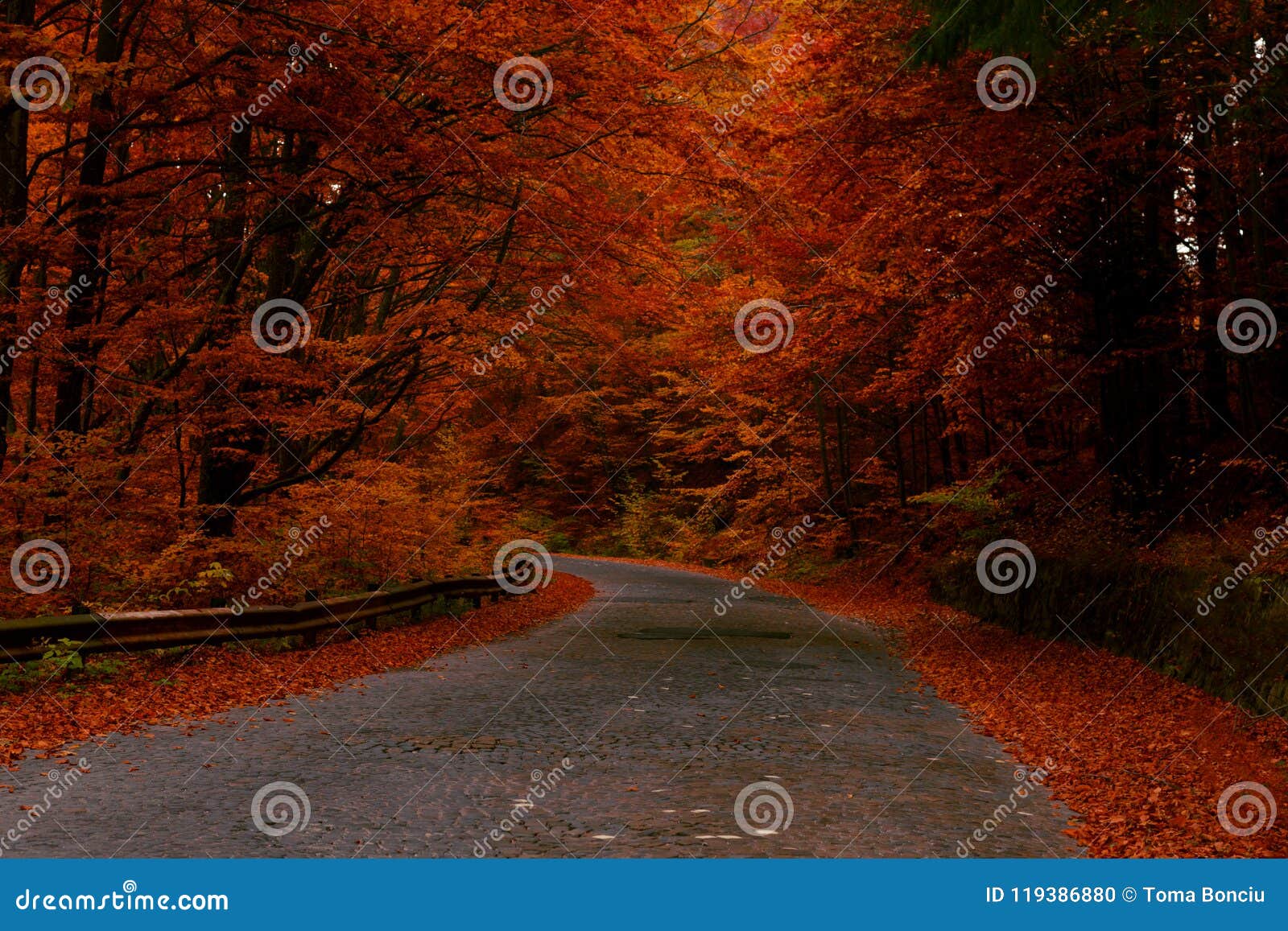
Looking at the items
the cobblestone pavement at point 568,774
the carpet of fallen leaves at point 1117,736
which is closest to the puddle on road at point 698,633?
the carpet of fallen leaves at point 1117,736

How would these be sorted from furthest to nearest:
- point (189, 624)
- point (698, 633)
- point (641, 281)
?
1. point (641, 281)
2. point (698, 633)
3. point (189, 624)

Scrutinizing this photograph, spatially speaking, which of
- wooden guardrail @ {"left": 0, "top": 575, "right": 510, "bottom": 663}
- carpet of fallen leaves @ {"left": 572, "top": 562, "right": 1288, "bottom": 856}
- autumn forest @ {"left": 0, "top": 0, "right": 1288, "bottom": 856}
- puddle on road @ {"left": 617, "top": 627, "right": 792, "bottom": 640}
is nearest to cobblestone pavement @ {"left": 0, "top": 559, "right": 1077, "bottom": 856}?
carpet of fallen leaves @ {"left": 572, "top": 562, "right": 1288, "bottom": 856}

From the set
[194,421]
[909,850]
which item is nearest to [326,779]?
[909,850]

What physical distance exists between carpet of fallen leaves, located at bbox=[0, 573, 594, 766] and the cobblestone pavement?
46 centimetres

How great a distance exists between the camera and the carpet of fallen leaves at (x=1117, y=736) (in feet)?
20.6

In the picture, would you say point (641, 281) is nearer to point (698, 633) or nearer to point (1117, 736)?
point (698, 633)

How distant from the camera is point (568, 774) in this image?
743cm

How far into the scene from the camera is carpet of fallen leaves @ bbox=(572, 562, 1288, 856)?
20.6ft

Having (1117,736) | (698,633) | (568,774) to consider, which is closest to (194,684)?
(568,774)

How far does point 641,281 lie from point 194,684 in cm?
1133

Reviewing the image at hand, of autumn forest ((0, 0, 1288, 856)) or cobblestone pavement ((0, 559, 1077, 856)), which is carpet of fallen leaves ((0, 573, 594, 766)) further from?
cobblestone pavement ((0, 559, 1077, 856))

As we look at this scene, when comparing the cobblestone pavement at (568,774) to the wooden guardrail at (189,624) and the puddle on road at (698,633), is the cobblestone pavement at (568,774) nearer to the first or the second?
the wooden guardrail at (189,624)

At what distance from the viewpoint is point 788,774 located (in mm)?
7504

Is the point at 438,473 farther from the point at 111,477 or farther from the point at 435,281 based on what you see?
the point at 111,477
